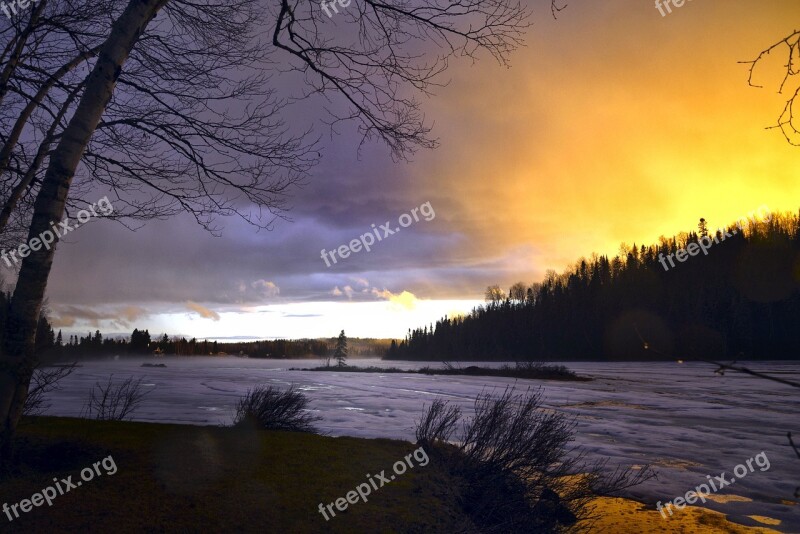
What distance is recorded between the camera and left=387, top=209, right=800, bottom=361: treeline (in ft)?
201

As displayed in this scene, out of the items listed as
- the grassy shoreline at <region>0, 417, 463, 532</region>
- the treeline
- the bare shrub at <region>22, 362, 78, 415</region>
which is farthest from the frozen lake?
the treeline

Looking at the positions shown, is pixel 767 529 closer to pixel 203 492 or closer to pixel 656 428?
pixel 203 492

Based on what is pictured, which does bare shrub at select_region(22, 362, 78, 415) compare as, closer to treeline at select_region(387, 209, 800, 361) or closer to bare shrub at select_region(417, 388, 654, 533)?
bare shrub at select_region(417, 388, 654, 533)

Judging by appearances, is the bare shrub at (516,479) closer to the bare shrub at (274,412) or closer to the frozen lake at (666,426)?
the frozen lake at (666,426)

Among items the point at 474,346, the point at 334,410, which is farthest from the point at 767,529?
the point at 474,346

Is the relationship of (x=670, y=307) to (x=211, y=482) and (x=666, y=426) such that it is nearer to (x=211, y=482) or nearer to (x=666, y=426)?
(x=666, y=426)

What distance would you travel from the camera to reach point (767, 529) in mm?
5785

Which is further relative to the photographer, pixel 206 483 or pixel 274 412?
pixel 274 412

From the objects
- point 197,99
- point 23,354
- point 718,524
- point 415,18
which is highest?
point 415,18

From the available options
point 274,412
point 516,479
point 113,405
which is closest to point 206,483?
point 516,479

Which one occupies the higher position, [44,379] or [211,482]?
[44,379]

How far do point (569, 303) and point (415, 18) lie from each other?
87392 mm

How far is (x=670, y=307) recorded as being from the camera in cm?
7031

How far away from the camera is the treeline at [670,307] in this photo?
61.2m
